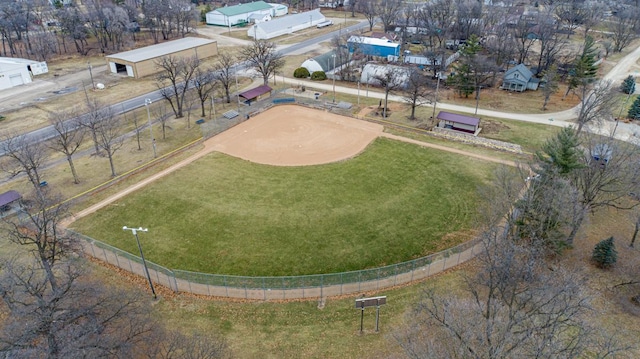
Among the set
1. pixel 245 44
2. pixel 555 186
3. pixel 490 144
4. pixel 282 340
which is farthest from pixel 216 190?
pixel 245 44

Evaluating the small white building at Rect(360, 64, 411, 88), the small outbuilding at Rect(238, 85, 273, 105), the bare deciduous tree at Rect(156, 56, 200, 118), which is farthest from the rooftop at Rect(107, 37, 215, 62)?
the small white building at Rect(360, 64, 411, 88)

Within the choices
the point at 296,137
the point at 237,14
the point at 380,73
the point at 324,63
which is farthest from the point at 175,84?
the point at 237,14

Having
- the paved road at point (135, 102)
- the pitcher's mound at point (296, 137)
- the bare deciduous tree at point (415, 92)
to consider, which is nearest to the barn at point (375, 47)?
the paved road at point (135, 102)

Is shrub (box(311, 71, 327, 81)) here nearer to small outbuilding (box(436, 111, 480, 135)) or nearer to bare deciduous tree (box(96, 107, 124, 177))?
small outbuilding (box(436, 111, 480, 135))

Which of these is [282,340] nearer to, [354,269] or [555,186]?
[354,269]

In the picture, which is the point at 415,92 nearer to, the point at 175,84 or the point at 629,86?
the point at 175,84

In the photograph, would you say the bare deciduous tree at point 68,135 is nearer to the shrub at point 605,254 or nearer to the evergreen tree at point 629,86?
the shrub at point 605,254

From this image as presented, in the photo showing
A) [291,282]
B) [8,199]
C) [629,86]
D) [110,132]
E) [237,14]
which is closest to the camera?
[291,282]
